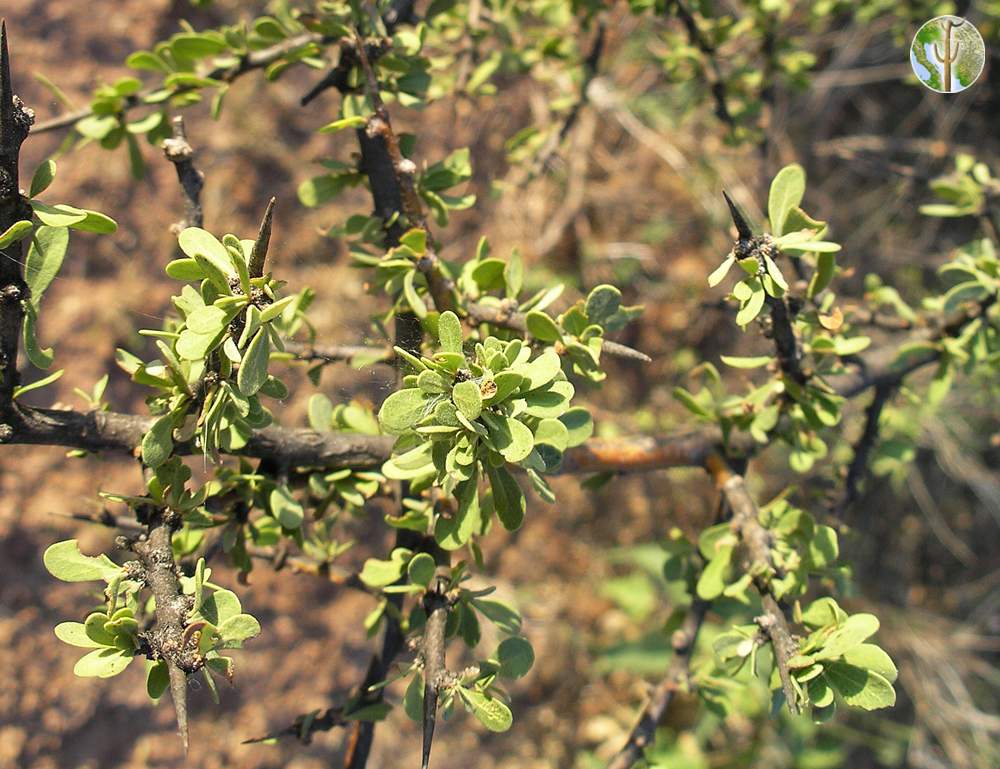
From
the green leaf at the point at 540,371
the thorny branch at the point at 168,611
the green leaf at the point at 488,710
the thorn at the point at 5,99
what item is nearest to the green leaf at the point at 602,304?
the green leaf at the point at 540,371

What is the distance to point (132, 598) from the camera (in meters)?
0.94

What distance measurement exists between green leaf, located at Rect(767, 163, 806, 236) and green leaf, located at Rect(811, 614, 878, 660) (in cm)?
55

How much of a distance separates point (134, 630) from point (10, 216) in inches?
21.8

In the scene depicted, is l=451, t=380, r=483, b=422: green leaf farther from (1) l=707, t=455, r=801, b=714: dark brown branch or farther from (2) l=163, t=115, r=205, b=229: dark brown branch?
(2) l=163, t=115, r=205, b=229: dark brown branch

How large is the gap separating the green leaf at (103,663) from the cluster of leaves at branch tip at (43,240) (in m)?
0.37

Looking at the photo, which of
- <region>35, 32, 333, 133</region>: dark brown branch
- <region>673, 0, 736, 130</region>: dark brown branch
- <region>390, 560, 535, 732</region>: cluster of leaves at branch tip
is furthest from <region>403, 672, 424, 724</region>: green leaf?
<region>673, 0, 736, 130</region>: dark brown branch

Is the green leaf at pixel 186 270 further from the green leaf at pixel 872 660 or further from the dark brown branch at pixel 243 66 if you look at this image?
the green leaf at pixel 872 660

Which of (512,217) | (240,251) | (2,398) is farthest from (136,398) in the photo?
(240,251)

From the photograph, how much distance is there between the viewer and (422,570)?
1.13 m

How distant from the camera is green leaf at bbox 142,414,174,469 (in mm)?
958

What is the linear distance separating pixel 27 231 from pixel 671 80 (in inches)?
66.3

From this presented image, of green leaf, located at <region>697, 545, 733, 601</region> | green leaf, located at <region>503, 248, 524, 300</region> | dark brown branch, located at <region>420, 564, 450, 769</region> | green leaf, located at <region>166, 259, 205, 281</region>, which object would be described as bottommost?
green leaf, located at <region>697, 545, 733, 601</region>

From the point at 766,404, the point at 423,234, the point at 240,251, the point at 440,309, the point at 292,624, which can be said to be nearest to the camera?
the point at 240,251

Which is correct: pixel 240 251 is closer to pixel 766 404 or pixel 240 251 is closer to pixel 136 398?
pixel 766 404
